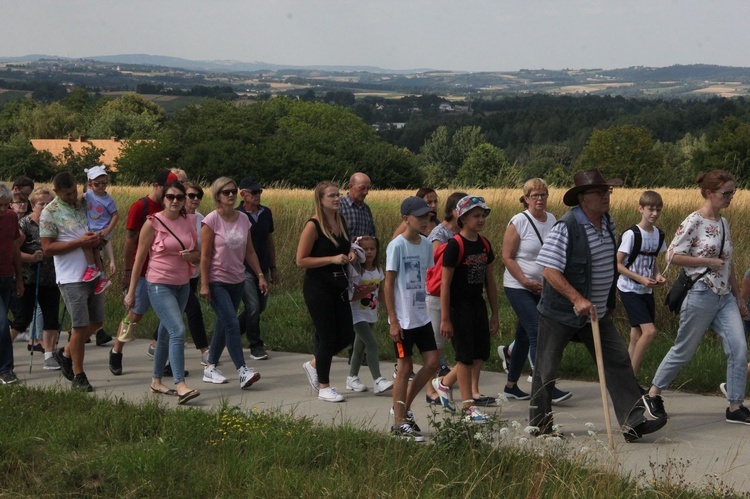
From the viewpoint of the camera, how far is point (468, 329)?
6988mm

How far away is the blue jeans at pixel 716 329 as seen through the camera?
22.9 ft

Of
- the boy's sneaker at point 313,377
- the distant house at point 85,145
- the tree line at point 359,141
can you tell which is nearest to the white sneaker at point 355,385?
the boy's sneaker at point 313,377

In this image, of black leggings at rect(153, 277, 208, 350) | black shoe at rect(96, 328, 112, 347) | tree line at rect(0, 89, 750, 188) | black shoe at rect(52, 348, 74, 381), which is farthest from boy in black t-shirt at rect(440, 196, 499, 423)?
tree line at rect(0, 89, 750, 188)

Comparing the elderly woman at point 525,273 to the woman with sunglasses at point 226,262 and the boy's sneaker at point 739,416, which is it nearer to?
the boy's sneaker at point 739,416

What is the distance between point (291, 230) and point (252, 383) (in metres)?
8.09

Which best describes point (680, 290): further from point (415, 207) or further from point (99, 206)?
point (99, 206)

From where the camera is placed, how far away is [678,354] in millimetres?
7133

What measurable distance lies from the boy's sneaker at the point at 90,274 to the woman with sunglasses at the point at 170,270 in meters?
0.39

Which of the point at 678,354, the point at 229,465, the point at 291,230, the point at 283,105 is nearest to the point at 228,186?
the point at 229,465

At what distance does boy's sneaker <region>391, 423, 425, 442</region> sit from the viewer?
20.5 feet

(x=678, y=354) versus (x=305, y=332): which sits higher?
(x=678, y=354)

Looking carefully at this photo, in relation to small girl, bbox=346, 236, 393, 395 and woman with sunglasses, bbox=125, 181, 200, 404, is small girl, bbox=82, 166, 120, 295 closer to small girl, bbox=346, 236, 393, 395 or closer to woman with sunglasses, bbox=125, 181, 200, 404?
woman with sunglasses, bbox=125, 181, 200, 404

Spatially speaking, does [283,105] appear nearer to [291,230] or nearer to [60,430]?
[291,230]

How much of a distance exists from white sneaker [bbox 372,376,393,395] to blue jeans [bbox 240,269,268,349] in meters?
2.11
